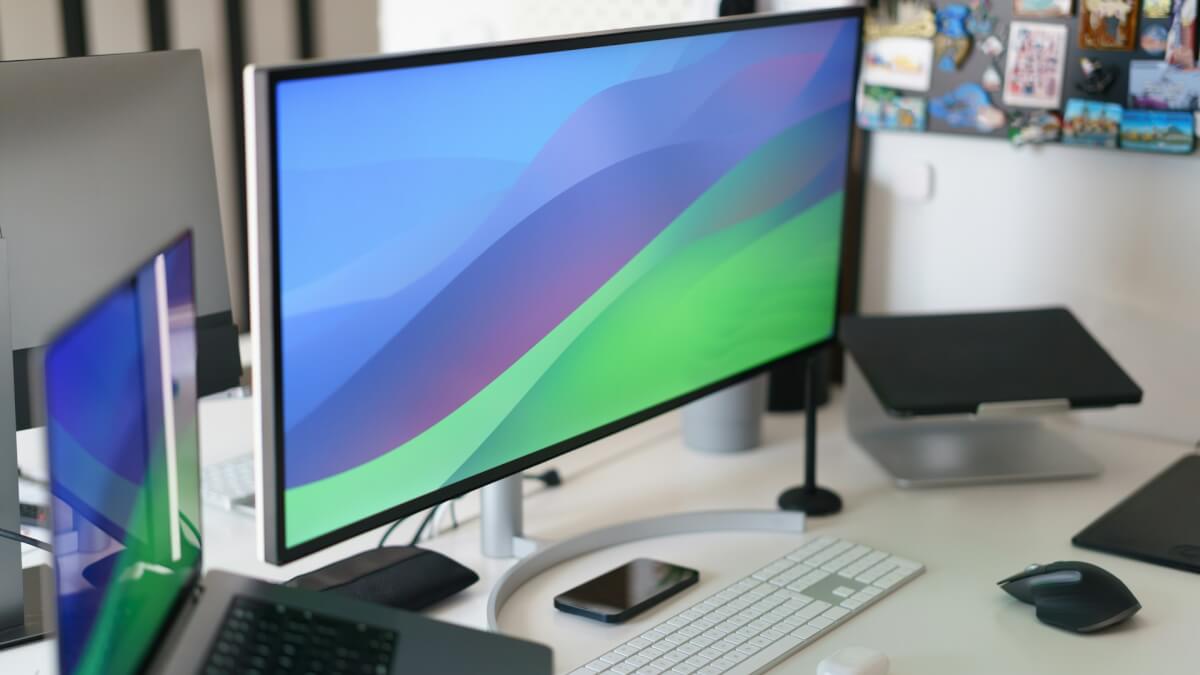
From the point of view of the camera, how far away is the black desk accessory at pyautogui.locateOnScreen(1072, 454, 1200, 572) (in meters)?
1.24

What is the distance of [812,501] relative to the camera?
1.38 m

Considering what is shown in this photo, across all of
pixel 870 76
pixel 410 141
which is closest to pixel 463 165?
pixel 410 141

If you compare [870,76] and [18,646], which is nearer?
[18,646]

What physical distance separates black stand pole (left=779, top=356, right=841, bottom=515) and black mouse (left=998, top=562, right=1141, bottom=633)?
0.26m

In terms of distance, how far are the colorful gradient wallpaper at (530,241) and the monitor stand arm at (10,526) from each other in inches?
12.1

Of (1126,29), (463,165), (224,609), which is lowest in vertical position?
(224,609)

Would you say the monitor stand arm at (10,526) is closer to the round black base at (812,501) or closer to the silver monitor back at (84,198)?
the silver monitor back at (84,198)

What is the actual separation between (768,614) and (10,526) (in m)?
0.64

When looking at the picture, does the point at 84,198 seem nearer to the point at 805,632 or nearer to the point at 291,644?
the point at 291,644

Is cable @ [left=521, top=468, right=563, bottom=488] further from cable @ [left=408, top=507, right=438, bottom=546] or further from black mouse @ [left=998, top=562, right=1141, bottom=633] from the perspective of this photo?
black mouse @ [left=998, top=562, right=1141, bottom=633]

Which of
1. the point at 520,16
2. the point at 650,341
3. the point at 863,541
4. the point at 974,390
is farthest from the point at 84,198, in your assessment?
the point at 520,16

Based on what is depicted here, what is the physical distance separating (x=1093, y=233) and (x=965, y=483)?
0.39m

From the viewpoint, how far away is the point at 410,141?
3.05 ft

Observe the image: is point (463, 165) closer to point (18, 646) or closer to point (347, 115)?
point (347, 115)
